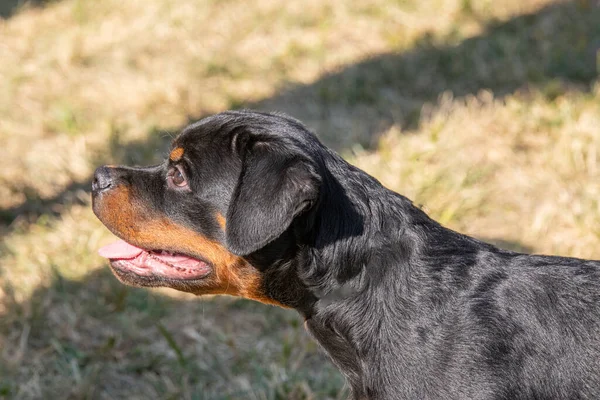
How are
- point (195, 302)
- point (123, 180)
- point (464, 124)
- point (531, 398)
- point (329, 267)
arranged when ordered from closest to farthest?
point (531, 398) < point (329, 267) < point (123, 180) < point (195, 302) < point (464, 124)

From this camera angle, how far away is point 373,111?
821cm

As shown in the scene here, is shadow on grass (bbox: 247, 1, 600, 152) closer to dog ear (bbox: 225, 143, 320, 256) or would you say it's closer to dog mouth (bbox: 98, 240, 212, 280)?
dog mouth (bbox: 98, 240, 212, 280)

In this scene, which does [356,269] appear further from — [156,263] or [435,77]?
[435,77]

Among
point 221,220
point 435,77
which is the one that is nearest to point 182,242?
point 221,220

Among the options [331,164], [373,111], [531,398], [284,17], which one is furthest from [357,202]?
[284,17]

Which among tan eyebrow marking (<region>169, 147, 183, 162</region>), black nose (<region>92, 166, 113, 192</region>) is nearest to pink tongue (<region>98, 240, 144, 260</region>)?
black nose (<region>92, 166, 113, 192</region>)

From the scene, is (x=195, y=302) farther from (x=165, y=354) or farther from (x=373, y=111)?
(x=373, y=111)

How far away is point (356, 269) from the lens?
320 cm

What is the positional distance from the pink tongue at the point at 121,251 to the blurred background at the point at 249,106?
1108 millimetres

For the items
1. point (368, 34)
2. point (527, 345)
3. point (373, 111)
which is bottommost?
point (527, 345)

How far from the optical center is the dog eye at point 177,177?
3451 mm

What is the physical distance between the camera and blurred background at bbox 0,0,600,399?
492 centimetres

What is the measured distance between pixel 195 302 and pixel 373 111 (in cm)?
348

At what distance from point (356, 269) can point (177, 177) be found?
0.90 meters
